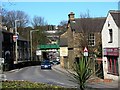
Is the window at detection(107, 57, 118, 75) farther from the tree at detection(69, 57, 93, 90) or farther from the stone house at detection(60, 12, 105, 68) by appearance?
A: the tree at detection(69, 57, 93, 90)

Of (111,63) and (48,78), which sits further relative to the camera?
(48,78)

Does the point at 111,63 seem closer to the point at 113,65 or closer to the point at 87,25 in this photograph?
the point at 113,65

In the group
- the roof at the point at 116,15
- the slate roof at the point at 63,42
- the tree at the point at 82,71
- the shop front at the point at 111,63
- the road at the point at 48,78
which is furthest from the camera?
the slate roof at the point at 63,42

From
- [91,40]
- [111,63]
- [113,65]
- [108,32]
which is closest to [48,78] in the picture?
[111,63]

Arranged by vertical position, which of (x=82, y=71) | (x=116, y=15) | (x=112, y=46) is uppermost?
(x=116, y=15)

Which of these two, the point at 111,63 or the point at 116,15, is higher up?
the point at 116,15

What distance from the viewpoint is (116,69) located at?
35344 millimetres

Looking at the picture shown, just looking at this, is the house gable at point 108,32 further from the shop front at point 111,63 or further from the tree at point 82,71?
the tree at point 82,71

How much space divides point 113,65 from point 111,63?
77 centimetres

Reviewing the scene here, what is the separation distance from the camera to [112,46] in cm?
3631

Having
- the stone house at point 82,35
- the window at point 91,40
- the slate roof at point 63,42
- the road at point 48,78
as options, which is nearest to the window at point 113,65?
the road at point 48,78

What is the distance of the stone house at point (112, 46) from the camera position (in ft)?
114

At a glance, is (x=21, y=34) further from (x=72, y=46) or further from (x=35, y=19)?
(x=72, y=46)

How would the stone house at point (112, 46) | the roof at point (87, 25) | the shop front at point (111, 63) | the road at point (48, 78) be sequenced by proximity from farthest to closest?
the roof at point (87, 25)
the shop front at point (111, 63)
the stone house at point (112, 46)
the road at point (48, 78)
